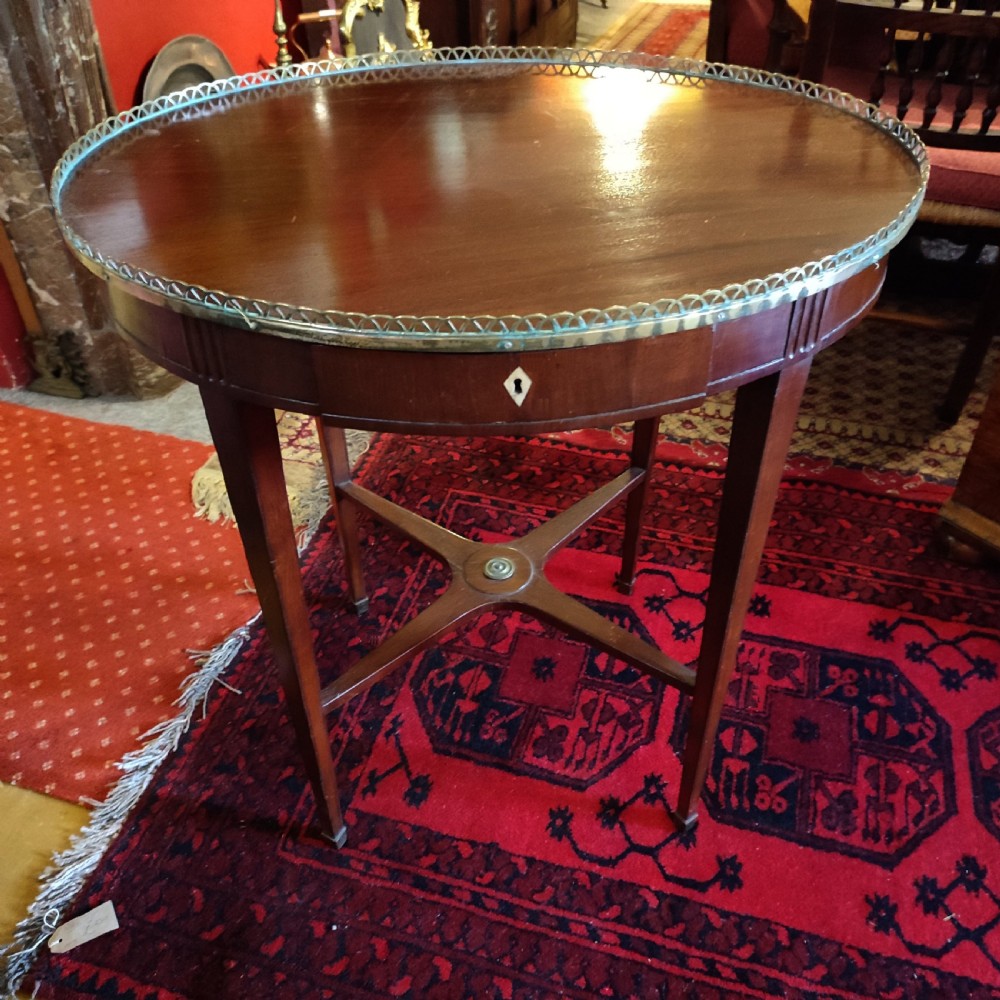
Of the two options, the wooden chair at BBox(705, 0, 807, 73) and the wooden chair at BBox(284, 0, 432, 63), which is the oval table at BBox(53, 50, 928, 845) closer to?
the wooden chair at BBox(284, 0, 432, 63)

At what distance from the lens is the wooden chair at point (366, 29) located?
1.29 meters

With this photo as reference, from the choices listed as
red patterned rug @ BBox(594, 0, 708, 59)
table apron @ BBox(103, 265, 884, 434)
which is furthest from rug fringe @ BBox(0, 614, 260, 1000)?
red patterned rug @ BBox(594, 0, 708, 59)

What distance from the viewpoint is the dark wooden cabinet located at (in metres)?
2.26

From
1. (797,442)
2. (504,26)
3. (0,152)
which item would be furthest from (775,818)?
(504,26)

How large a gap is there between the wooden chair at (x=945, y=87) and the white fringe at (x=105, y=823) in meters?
1.32

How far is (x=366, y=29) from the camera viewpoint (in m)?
1.94

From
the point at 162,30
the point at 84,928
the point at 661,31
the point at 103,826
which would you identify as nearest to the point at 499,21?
the point at 162,30

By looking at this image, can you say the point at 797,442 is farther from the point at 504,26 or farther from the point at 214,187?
the point at 504,26

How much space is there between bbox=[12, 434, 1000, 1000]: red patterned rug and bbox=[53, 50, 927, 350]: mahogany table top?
27.9 inches

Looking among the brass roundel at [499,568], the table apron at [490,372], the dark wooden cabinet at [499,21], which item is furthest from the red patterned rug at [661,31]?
the table apron at [490,372]

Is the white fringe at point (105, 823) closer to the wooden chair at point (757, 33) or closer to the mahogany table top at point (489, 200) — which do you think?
the mahogany table top at point (489, 200)

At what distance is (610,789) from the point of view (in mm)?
1129

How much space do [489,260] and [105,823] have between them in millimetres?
865

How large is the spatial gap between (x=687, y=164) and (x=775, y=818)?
0.77 metres
